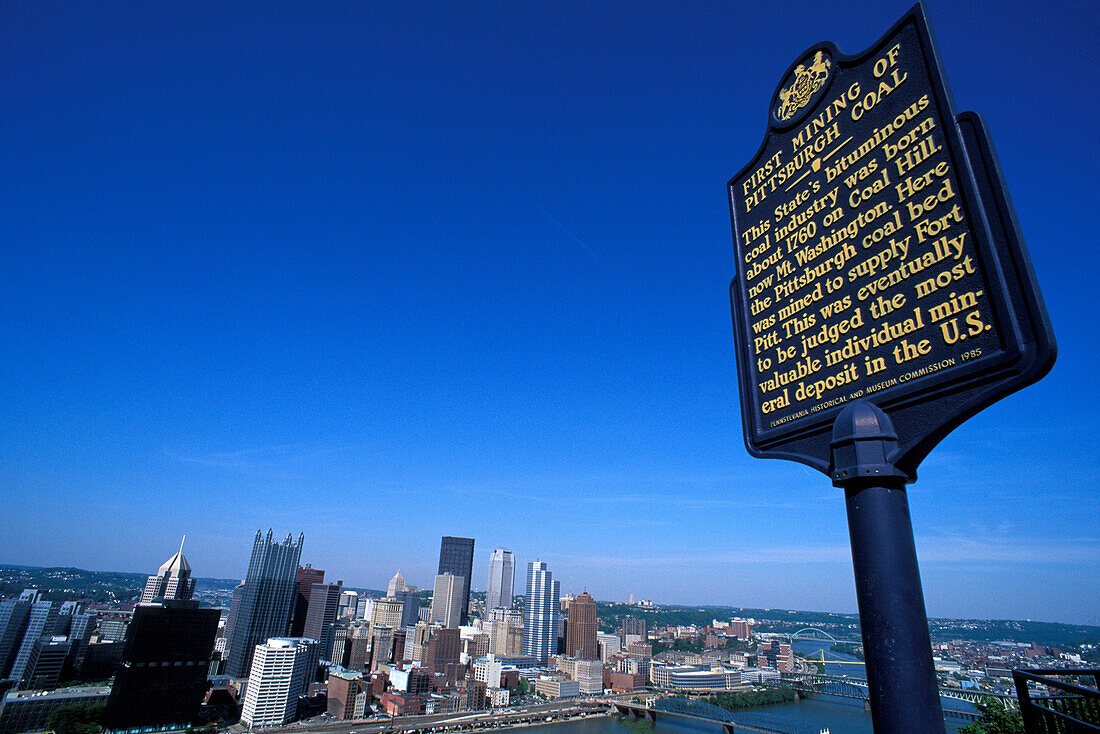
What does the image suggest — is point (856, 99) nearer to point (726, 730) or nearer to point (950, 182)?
point (950, 182)

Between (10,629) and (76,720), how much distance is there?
78.9ft

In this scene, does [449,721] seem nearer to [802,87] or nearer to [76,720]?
[76,720]

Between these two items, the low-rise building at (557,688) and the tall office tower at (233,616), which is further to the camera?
the tall office tower at (233,616)

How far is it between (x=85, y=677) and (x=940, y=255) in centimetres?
6968

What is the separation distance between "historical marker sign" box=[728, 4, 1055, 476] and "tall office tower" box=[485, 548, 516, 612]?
13899 centimetres

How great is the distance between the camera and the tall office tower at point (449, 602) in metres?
99.9

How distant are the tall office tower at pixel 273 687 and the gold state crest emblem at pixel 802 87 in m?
51.8

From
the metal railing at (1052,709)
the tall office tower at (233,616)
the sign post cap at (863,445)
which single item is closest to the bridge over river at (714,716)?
the metal railing at (1052,709)

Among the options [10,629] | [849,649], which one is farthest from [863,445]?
[849,649]

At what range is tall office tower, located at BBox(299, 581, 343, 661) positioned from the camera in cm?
6731

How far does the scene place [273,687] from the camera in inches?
1638

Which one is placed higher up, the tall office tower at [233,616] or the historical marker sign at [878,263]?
the historical marker sign at [878,263]

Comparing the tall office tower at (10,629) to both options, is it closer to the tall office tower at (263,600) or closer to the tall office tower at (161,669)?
the tall office tower at (263,600)

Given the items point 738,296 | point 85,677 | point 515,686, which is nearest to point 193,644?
point 85,677
